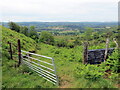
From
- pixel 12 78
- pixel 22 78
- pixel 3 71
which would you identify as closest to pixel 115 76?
pixel 22 78

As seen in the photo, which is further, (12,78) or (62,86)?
(12,78)

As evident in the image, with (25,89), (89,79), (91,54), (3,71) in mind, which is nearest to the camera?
(25,89)

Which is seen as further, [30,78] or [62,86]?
[30,78]

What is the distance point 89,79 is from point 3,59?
5780mm

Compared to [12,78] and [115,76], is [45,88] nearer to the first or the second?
[12,78]

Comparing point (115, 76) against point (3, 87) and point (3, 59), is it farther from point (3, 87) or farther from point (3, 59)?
point (3, 59)

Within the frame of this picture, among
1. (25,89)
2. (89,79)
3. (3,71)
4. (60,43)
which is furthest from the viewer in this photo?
(60,43)

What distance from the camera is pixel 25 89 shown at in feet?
17.0

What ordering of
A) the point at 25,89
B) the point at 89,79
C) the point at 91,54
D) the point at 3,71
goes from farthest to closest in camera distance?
the point at 91,54 < the point at 3,71 < the point at 89,79 < the point at 25,89

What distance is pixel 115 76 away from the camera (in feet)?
18.7

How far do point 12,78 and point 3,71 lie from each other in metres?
0.99

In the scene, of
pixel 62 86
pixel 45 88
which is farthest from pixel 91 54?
pixel 45 88

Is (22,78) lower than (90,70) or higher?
lower

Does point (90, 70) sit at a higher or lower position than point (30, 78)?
higher
